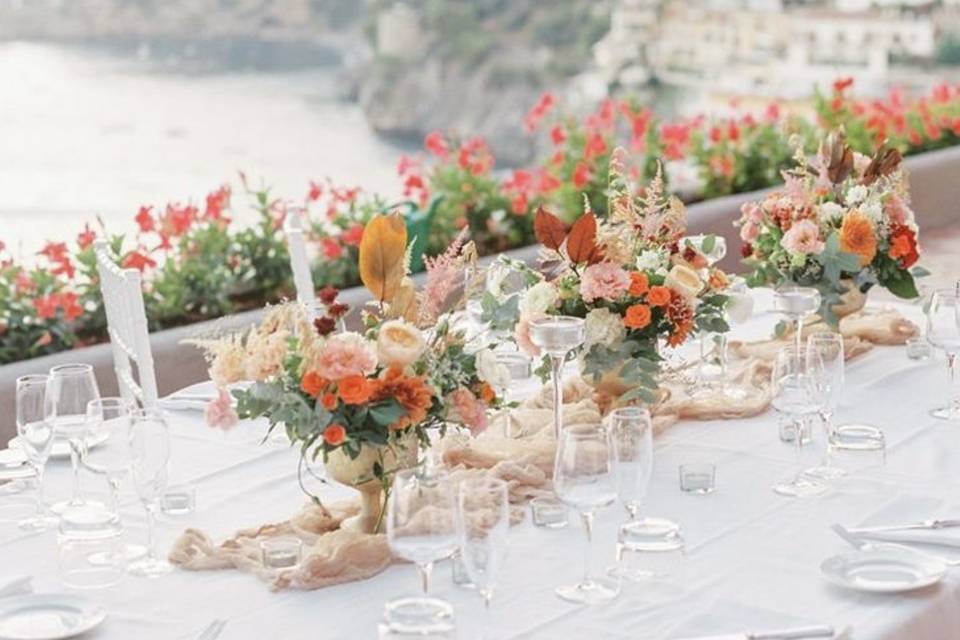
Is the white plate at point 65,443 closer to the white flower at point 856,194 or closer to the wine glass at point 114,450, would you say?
the wine glass at point 114,450

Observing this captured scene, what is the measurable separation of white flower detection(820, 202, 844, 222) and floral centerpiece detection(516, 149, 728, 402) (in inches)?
20.7

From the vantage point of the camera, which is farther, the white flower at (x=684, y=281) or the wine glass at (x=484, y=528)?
the white flower at (x=684, y=281)

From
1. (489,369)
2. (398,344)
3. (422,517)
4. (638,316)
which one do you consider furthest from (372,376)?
(638,316)

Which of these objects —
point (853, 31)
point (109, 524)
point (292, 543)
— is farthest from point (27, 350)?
point (853, 31)

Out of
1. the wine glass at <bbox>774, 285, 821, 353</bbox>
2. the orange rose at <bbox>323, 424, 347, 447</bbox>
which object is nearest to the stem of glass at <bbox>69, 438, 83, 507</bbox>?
the orange rose at <bbox>323, 424, 347, 447</bbox>

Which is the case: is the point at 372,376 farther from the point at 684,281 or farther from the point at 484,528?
the point at 684,281

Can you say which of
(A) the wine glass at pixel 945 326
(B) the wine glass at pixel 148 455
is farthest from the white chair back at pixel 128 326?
(A) the wine glass at pixel 945 326

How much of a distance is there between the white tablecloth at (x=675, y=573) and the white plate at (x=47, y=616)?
0.03 meters

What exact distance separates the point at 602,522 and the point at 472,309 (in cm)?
70

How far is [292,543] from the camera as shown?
2.03 metres

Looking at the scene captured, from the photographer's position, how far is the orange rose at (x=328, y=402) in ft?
6.41

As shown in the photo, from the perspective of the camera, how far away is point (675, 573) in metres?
1.97

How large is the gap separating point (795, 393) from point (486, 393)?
49cm

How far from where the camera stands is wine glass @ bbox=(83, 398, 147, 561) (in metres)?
2.00
